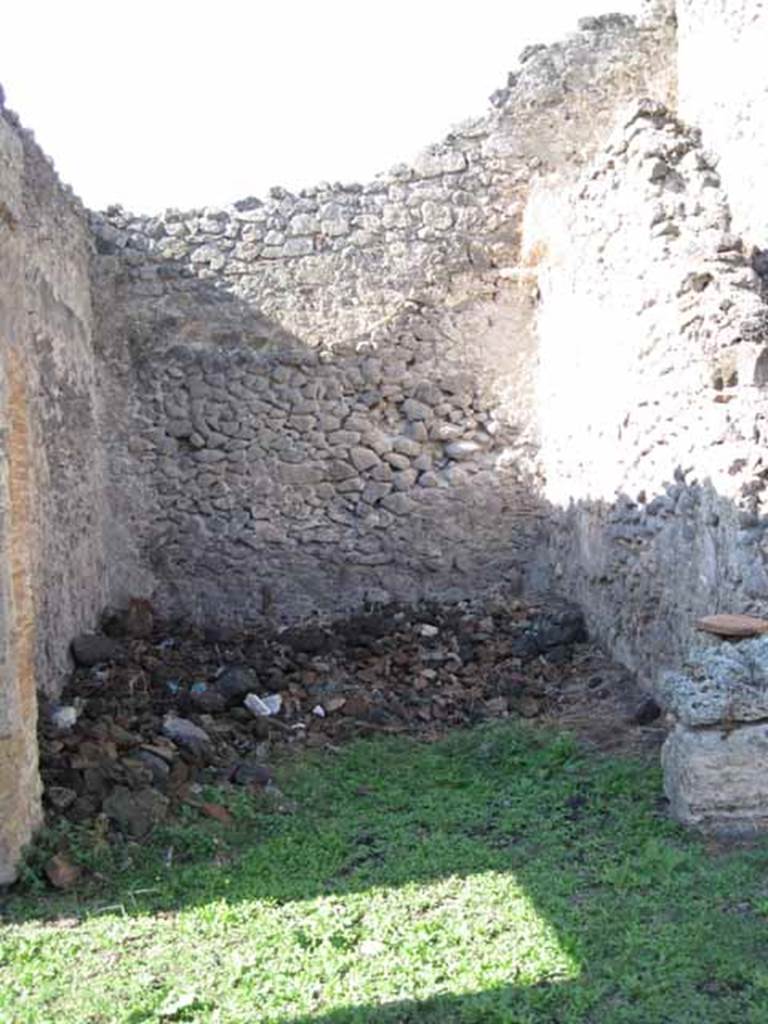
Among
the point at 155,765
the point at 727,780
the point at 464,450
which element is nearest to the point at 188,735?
the point at 155,765

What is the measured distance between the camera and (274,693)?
6.73 m

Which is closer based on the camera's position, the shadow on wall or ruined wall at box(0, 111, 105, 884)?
ruined wall at box(0, 111, 105, 884)

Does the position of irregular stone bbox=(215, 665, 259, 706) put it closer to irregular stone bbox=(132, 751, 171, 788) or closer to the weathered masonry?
irregular stone bbox=(132, 751, 171, 788)

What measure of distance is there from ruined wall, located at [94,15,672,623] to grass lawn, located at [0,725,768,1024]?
3.84 m

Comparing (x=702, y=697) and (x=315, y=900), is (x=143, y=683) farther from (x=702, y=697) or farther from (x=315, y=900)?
(x=702, y=697)

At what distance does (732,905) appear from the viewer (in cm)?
348

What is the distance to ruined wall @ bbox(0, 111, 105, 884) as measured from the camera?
4.17 m

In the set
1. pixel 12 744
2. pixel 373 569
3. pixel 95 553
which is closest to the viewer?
pixel 12 744

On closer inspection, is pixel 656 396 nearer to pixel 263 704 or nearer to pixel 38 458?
pixel 263 704

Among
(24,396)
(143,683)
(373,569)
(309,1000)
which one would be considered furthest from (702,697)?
(373,569)

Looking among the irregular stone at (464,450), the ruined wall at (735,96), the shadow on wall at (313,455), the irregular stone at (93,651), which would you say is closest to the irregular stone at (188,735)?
the irregular stone at (93,651)

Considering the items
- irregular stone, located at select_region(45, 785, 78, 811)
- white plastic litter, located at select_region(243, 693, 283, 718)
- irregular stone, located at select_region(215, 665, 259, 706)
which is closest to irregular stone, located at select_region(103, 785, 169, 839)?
irregular stone, located at select_region(45, 785, 78, 811)

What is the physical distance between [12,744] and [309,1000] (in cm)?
168

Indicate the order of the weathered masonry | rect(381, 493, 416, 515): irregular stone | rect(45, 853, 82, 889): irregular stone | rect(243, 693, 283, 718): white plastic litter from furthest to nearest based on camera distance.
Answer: rect(381, 493, 416, 515): irregular stone → the weathered masonry → rect(243, 693, 283, 718): white plastic litter → rect(45, 853, 82, 889): irregular stone
